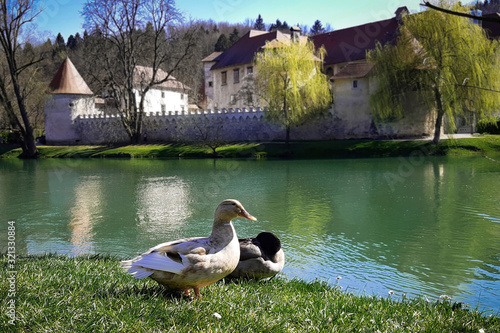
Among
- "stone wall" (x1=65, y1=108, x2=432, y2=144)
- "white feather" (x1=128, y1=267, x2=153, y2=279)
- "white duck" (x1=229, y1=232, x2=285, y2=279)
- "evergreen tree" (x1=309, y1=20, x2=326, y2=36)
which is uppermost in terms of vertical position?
"evergreen tree" (x1=309, y1=20, x2=326, y2=36)

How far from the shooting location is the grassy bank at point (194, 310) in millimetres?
3096

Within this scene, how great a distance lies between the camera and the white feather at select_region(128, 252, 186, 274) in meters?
3.57

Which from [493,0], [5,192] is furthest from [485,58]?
[493,0]

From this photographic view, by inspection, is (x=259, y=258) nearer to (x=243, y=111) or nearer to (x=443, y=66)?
(x=443, y=66)

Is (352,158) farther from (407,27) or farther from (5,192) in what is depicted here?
(5,192)

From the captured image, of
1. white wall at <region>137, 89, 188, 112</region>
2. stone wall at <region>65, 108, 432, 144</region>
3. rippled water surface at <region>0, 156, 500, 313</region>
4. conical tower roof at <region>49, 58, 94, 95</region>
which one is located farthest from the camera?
white wall at <region>137, 89, 188, 112</region>

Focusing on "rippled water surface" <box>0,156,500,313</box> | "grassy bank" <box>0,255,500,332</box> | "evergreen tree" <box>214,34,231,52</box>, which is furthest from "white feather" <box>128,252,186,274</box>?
"evergreen tree" <box>214,34,231,52</box>

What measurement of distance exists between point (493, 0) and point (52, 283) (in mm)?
77306

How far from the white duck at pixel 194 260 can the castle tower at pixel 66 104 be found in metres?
43.5

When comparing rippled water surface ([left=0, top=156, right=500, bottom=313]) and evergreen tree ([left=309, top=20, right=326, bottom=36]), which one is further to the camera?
evergreen tree ([left=309, top=20, right=326, bottom=36])

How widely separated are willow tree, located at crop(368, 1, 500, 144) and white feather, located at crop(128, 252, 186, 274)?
82.8ft

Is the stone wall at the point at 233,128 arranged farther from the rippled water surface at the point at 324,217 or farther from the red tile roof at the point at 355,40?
the rippled water surface at the point at 324,217

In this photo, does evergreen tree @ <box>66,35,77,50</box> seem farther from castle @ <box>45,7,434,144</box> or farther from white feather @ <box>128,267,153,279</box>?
white feather @ <box>128,267,153,279</box>

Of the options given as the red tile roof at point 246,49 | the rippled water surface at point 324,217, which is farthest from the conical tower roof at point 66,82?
the rippled water surface at point 324,217
